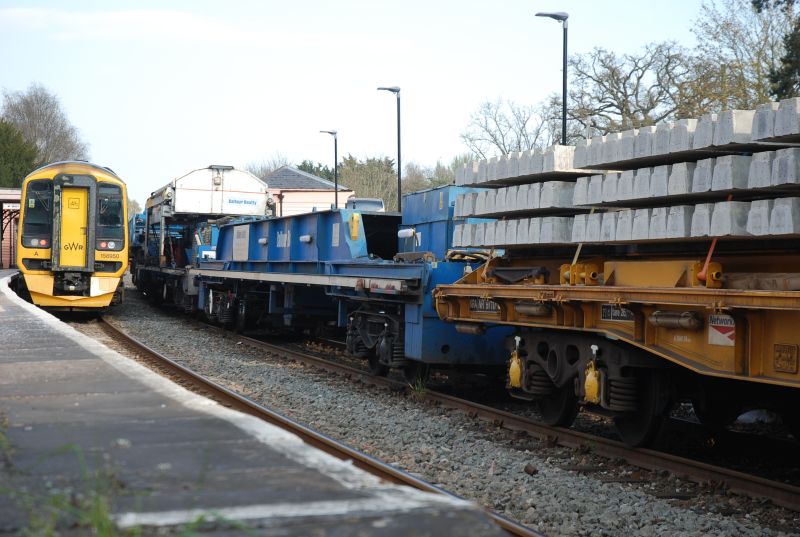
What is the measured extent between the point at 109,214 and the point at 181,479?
68.7 ft

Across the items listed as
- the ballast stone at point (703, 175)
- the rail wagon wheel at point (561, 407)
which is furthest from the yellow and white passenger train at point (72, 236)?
the ballast stone at point (703, 175)

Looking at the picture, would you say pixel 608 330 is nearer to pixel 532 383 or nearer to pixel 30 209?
pixel 532 383

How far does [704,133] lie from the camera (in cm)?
721

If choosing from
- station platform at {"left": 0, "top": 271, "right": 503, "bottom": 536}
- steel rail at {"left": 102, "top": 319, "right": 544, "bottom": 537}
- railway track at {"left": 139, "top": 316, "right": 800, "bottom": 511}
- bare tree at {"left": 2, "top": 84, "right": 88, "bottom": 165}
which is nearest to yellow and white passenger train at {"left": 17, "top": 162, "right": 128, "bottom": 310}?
steel rail at {"left": 102, "top": 319, "right": 544, "bottom": 537}

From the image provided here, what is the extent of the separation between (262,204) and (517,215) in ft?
60.1

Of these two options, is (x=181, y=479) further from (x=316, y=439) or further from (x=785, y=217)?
(x=316, y=439)

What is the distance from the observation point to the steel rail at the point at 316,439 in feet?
20.1

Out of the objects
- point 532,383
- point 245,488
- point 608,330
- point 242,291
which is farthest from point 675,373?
point 242,291

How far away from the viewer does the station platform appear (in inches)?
118

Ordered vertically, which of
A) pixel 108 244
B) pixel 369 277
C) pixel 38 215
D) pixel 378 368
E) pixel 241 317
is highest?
pixel 38 215

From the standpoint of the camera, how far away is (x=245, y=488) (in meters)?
3.49

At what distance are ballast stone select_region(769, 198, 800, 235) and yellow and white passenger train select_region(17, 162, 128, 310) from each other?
19312 mm

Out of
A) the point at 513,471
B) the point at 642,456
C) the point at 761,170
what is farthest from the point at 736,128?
the point at 513,471

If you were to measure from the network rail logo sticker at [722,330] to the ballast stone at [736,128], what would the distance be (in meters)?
1.34
